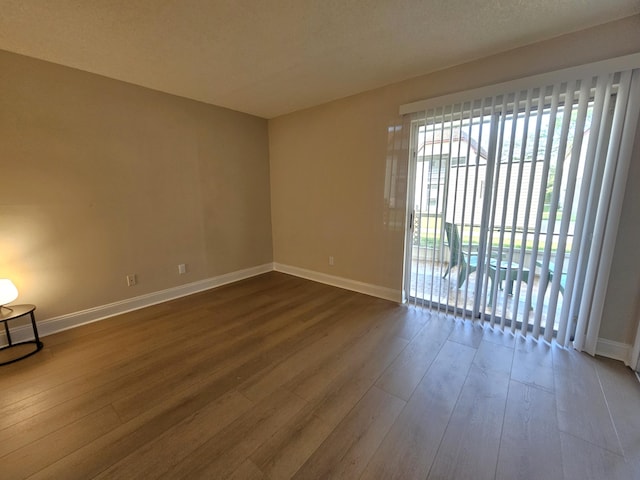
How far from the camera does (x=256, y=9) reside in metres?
1.71

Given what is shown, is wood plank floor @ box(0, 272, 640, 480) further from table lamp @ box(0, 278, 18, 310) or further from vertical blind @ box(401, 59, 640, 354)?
table lamp @ box(0, 278, 18, 310)

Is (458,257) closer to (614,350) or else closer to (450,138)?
(450,138)

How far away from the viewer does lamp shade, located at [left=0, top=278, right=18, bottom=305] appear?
6.82 feet

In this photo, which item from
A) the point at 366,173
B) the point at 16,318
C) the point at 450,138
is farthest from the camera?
the point at 366,173

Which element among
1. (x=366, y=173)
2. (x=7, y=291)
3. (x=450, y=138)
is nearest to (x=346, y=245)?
(x=366, y=173)

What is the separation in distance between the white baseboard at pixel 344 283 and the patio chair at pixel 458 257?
2.39 ft

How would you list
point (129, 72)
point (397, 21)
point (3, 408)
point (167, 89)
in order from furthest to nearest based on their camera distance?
point (167, 89)
point (129, 72)
point (397, 21)
point (3, 408)

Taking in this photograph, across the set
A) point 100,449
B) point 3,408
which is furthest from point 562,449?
point 3,408

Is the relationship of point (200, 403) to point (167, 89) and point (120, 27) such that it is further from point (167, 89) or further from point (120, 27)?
→ point (167, 89)

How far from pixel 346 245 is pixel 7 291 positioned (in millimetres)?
3244

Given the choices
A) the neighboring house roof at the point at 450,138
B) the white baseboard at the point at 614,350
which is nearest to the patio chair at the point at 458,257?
the neighboring house roof at the point at 450,138

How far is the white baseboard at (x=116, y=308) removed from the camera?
2.40m

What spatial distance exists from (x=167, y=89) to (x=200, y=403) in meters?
3.17

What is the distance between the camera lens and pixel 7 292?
2.11 meters
